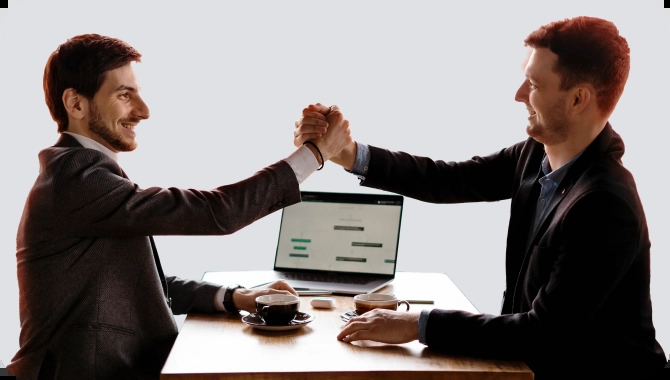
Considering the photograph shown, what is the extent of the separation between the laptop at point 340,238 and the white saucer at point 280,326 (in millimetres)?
490

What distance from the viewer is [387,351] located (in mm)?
1594

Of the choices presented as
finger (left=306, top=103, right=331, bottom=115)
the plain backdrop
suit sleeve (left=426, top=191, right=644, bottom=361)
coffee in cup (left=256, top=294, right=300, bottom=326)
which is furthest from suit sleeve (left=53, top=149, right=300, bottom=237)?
the plain backdrop

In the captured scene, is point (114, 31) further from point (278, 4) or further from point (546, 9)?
point (546, 9)

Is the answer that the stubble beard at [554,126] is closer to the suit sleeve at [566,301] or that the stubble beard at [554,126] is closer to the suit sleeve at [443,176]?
the suit sleeve at [566,301]

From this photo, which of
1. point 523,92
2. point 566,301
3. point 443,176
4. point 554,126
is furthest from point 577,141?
point 443,176

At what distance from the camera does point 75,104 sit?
1881 mm

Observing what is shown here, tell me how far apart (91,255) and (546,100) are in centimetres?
125

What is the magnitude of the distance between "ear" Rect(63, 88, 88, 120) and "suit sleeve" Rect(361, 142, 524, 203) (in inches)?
36.4

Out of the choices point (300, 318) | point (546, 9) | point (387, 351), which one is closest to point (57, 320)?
point (300, 318)

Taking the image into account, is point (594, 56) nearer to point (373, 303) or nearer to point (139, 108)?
point (373, 303)

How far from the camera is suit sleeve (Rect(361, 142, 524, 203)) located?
2.36m

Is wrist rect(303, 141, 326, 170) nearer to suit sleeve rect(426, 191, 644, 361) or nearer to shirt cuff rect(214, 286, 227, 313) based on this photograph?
shirt cuff rect(214, 286, 227, 313)

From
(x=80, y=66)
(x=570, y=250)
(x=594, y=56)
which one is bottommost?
(x=570, y=250)

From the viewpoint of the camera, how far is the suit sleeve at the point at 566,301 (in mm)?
1556
